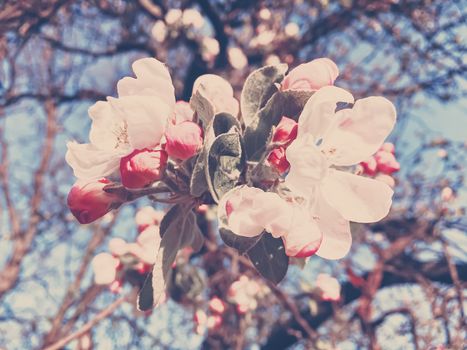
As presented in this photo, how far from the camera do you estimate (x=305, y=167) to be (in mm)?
741

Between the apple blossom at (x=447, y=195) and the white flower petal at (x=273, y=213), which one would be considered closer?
the white flower petal at (x=273, y=213)

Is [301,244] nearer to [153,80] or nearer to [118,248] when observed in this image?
[153,80]

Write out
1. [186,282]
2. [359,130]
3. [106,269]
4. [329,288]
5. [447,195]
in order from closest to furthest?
1. [359,130]
2. [106,269]
3. [186,282]
4. [329,288]
5. [447,195]

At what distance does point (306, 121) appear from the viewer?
0.79 metres

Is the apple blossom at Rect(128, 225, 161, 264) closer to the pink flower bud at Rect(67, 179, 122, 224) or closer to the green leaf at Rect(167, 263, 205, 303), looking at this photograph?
the pink flower bud at Rect(67, 179, 122, 224)

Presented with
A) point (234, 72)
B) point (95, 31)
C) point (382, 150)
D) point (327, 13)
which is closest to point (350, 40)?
point (327, 13)

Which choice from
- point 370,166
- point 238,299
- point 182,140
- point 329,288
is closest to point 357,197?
point 182,140

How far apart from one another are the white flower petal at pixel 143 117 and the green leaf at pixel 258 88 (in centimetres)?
16

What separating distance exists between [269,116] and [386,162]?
0.65 metres

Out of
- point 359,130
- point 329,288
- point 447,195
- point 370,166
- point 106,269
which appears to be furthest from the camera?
point 447,195

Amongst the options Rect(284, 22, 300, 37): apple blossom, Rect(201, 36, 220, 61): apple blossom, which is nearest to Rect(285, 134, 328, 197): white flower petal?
Rect(201, 36, 220, 61): apple blossom

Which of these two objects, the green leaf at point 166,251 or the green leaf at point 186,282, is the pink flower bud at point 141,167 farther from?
the green leaf at point 186,282

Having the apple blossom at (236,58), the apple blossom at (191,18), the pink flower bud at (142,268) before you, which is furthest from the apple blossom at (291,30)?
the pink flower bud at (142,268)

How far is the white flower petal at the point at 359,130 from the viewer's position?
812mm
